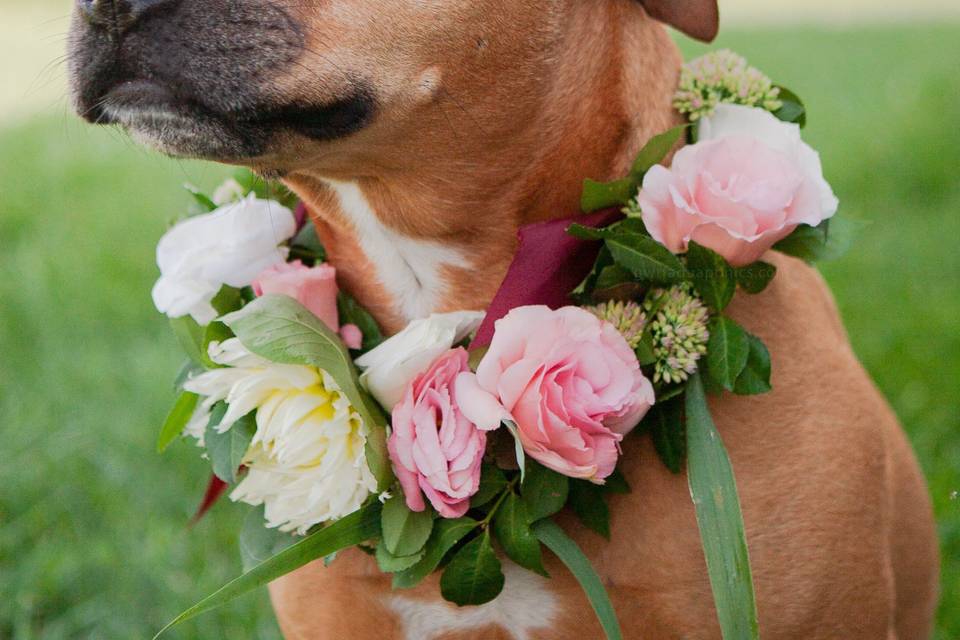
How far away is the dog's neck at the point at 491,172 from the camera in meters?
2.34

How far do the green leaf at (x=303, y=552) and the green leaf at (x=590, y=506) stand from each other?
1.25 ft

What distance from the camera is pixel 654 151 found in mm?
2287

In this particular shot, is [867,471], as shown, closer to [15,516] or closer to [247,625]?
[247,625]

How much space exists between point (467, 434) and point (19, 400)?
268 centimetres

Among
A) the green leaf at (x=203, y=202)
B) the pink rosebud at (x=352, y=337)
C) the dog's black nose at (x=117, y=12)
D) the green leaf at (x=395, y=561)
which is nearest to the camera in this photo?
the dog's black nose at (x=117, y=12)

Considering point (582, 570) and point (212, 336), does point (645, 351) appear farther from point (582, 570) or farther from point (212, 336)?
Answer: point (212, 336)

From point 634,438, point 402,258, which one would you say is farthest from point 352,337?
point 634,438

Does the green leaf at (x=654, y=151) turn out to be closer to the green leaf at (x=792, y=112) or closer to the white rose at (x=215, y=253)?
the green leaf at (x=792, y=112)

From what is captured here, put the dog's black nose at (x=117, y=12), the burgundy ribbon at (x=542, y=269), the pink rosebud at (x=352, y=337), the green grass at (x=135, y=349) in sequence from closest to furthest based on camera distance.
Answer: the dog's black nose at (x=117, y=12), the burgundy ribbon at (x=542, y=269), the pink rosebud at (x=352, y=337), the green grass at (x=135, y=349)

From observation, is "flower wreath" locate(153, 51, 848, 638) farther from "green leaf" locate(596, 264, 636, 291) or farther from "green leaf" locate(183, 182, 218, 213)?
"green leaf" locate(183, 182, 218, 213)

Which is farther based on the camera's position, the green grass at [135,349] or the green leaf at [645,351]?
the green grass at [135,349]

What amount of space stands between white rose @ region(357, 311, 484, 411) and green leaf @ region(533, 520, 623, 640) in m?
0.37

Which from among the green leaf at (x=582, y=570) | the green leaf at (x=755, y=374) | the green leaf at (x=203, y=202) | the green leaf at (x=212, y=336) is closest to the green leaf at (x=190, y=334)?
the green leaf at (x=212, y=336)

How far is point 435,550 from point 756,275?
82 centimetres
